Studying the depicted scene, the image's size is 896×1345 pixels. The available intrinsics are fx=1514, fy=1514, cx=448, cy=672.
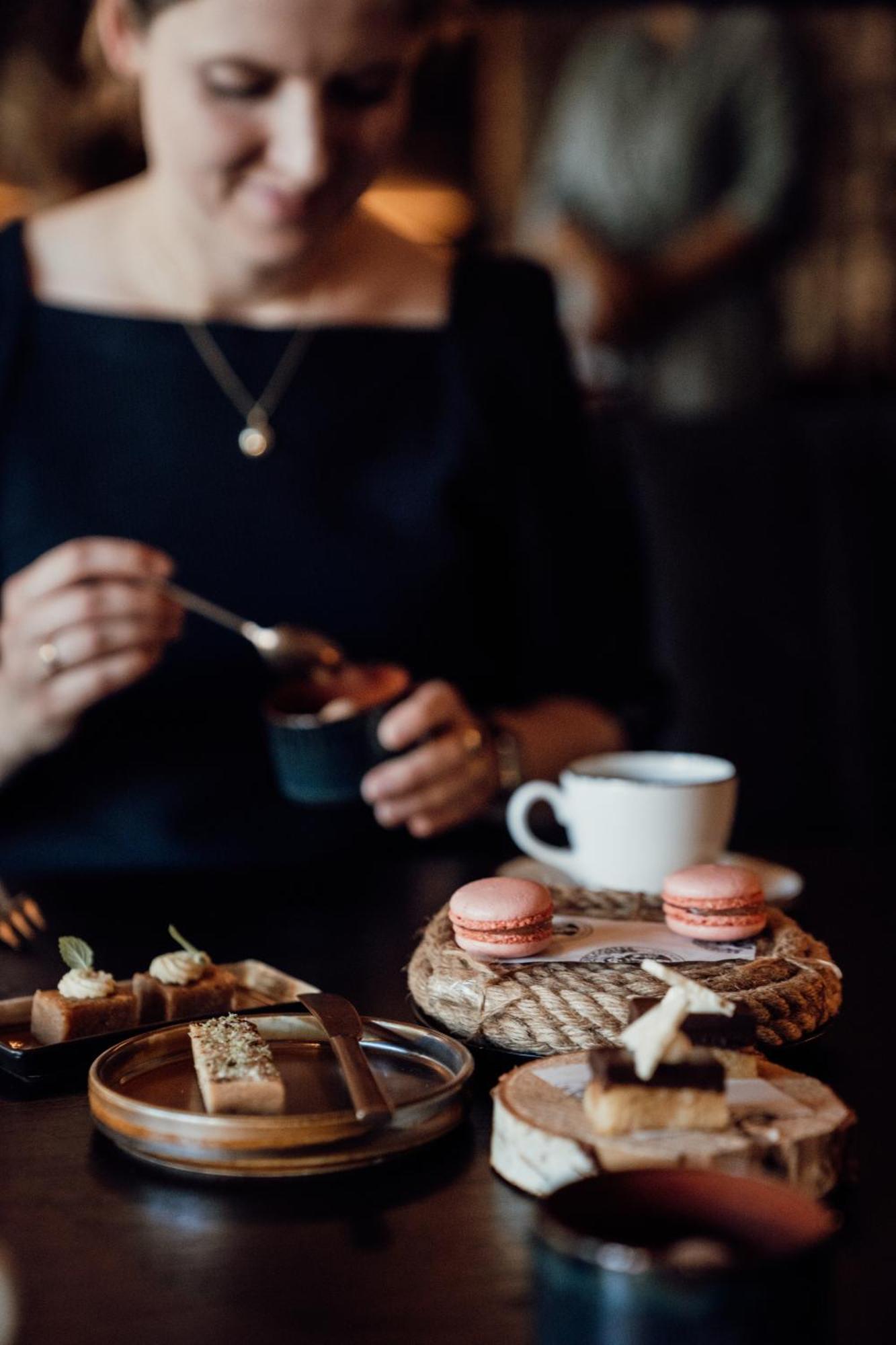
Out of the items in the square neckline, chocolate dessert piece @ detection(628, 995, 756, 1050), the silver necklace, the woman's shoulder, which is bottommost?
chocolate dessert piece @ detection(628, 995, 756, 1050)

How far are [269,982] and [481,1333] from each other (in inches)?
13.3

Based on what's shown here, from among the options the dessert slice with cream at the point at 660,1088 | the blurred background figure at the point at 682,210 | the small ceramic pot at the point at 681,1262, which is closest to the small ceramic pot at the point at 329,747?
the dessert slice with cream at the point at 660,1088

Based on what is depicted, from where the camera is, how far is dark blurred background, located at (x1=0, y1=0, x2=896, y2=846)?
194 cm

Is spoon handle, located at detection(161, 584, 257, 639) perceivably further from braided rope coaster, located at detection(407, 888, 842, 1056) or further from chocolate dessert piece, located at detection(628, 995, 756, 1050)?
chocolate dessert piece, located at detection(628, 995, 756, 1050)

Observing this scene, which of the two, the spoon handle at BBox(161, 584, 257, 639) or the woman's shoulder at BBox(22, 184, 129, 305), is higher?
the woman's shoulder at BBox(22, 184, 129, 305)

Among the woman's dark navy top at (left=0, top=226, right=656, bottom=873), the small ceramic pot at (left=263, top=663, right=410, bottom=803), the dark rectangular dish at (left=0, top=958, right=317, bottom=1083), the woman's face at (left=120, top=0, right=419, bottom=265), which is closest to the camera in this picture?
the dark rectangular dish at (left=0, top=958, right=317, bottom=1083)

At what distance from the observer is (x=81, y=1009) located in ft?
2.31

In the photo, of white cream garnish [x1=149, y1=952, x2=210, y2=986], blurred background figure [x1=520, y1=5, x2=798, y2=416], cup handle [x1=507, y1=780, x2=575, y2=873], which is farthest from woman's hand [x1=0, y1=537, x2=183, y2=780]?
blurred background figure [x1=520, y1=5, x2=798, y2=416]

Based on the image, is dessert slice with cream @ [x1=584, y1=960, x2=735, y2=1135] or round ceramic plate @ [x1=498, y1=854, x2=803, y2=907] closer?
dessert slice with cream @ [x1=584, y1=960, x2=735, y2=1135]

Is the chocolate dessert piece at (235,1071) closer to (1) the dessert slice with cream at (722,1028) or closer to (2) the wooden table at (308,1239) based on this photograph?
(2) the wooden table at (308,1239)

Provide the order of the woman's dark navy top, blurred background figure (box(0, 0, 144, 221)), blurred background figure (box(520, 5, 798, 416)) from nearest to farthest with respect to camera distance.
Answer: the woman's dark navy top
blurred background figure (box(0, 0, 144, 221))
blurred background figure (box(520, 5, 798, 416))

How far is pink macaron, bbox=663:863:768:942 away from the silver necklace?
85 centimetres

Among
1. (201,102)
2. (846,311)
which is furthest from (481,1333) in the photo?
(846,311)

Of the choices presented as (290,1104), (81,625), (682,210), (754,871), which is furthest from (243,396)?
(682,210)
